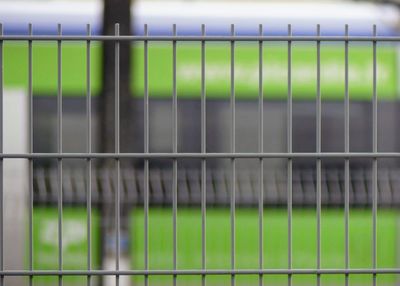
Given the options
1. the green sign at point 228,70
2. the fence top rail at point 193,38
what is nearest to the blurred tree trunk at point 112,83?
the green sign at point 228,70

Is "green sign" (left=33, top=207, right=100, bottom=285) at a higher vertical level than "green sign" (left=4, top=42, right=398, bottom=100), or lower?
lower

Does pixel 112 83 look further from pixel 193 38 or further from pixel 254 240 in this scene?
pixel 193 38

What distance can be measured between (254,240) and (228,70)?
1.78 metres

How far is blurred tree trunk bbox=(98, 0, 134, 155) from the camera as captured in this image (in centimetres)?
970

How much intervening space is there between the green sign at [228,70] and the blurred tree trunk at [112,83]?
151 centimetres

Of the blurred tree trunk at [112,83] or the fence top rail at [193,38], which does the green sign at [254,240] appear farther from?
the fence top rail at [193,38]

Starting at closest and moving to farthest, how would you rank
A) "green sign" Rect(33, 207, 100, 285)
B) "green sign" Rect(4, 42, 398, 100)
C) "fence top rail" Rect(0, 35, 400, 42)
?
"fence top rail" Rect(0, 35, 400, 42) < "green sign" Rect(33, 207, 100, 285) < "green sign" Rect(4, 42, 398, 100)

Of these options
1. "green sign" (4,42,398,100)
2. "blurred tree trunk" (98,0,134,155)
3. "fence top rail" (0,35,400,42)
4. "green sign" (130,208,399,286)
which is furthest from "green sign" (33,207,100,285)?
"fence top rail" (0,35,400,42)

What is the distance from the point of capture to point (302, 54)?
11719 millimetres

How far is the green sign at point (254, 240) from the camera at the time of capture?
1112cm

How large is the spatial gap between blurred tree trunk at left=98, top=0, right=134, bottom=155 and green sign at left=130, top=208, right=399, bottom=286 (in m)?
1.65

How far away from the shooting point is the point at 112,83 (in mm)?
9828

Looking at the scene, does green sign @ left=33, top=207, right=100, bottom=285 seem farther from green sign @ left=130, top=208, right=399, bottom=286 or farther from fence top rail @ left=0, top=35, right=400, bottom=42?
fence top rail @ left=0, top=35, right=400, bottom=42

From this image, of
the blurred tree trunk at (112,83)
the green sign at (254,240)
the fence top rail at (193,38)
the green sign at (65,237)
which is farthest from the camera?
the green sign at (65,237)
